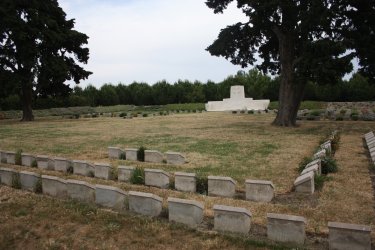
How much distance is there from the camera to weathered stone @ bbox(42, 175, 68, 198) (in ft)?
23.1

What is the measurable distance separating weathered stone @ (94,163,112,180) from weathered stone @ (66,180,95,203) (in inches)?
55.1

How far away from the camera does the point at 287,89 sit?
1945 centimetres

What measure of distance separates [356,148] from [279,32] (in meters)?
9.34

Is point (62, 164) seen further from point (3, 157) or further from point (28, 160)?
point (3, 157)

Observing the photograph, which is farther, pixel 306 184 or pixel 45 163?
pixel 45 163

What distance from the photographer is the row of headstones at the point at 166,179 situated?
6.48 meters

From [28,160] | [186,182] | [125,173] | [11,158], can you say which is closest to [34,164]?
[28,160]

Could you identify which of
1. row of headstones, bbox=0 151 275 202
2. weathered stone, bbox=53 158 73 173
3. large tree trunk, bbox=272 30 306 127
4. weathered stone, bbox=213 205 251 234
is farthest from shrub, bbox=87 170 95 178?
large tree trunk, bbox=272 30 306 127

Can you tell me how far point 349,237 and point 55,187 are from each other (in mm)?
5125

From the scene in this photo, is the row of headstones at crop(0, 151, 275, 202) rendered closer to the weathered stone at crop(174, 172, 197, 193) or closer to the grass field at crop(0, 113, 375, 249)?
the weathered stone at crop(174, 172, 197, 193)

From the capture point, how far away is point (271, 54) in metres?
22.9

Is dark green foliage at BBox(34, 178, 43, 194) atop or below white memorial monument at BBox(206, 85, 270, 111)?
below

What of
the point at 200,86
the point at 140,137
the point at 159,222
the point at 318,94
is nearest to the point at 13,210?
the point at 159,222

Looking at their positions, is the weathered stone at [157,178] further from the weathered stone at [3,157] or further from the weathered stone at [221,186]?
the weathered stone at [3,157]
